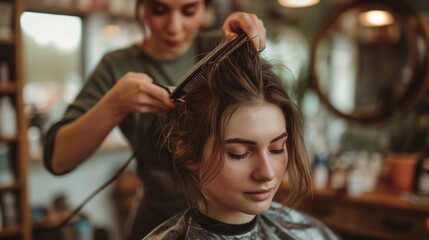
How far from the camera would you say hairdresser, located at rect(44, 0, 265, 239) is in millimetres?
931

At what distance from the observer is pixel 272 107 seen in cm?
91

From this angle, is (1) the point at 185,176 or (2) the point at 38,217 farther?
(2) the point at 38,217

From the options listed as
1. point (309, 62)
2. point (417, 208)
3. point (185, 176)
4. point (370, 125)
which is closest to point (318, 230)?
point (185, 176)

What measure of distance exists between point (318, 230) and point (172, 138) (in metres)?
0.52

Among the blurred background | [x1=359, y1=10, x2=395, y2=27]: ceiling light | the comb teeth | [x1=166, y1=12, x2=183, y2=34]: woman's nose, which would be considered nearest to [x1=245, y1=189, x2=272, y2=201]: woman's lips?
the comb teeth

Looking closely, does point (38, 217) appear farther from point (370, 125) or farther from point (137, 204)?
point (370, 125)

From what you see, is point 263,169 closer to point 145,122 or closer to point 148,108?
point 148,108

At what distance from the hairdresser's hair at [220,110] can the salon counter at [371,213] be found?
1076mm

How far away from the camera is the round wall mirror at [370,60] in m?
2.46

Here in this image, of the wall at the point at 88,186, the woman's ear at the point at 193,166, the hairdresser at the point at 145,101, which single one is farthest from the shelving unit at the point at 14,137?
the woman's ear at the point at 193,166

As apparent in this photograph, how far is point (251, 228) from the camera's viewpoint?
41.0 inches

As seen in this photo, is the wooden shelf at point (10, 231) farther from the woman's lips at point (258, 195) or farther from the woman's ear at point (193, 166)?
the woman's lips at point (258, 195)

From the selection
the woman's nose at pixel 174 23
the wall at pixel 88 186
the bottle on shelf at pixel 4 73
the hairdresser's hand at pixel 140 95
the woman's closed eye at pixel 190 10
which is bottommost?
the wall at pixel 88 186

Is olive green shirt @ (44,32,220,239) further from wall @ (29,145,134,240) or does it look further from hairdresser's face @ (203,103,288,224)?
Answer: wall @ (29,145,134,240)
